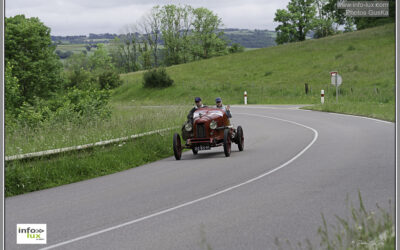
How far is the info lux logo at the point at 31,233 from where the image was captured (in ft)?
23.0

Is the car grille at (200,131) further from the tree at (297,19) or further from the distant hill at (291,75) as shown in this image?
the tree at (297,19)

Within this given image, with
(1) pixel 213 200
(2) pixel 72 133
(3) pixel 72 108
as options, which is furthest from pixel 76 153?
(3) pixel 72 108

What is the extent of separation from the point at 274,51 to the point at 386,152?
72015 mm

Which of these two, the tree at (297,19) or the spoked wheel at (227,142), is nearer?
the spoked wheel at (227,142)

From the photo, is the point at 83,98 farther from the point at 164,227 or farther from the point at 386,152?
the point at 164,227

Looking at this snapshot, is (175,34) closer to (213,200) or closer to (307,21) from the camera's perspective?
(307,21)

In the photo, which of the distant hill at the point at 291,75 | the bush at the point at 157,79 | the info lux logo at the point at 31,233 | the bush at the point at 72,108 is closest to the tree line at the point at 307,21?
the distant hill at the point at 291,75

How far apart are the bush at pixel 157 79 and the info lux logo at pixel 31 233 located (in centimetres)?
6011

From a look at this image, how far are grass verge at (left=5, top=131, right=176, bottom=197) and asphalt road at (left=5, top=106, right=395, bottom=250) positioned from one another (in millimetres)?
496

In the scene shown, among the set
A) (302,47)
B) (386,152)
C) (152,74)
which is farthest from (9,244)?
(302,47)

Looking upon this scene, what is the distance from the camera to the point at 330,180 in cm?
1080

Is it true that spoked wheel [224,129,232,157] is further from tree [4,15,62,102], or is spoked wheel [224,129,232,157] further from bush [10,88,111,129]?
tree [4,15,62,102]

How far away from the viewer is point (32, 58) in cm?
5459

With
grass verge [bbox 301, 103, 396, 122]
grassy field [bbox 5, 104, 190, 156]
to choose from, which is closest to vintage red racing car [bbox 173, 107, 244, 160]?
grassy field [bbox 5, 104, 190, 156]
